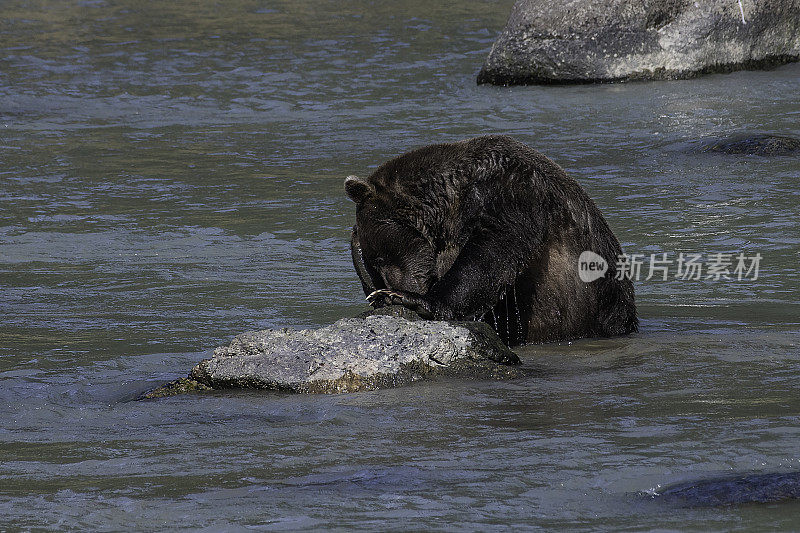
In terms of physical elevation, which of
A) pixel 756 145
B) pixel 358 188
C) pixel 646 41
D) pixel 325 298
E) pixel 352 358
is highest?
pixel 646 41

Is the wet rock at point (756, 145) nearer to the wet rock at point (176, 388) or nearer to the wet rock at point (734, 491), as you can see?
→ the wet rock at point (176, 388)

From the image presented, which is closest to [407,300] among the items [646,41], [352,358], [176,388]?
[352,358]

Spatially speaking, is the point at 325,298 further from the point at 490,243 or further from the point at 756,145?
the point at 756,145

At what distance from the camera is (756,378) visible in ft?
18.1

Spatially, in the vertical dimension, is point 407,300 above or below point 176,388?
above

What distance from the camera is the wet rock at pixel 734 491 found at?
3.86 metres

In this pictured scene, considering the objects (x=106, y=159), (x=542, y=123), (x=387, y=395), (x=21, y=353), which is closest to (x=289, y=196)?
(x=106, y=159)

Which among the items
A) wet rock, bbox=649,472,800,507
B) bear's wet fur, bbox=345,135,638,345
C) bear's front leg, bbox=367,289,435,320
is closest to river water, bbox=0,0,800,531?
wet rock, bbox=649,472,800,507

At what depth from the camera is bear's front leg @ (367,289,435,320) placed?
20.0 feet

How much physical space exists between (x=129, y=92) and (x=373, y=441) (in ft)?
40.8

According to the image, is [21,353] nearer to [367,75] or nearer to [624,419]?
[624,419]

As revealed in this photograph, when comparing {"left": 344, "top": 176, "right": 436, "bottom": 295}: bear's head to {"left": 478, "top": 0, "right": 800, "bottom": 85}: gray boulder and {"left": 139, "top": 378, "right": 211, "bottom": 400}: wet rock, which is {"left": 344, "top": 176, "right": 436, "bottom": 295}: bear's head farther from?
{"left": 478, "top": 0, "right": 800, "bottom": 85}: gray boulder

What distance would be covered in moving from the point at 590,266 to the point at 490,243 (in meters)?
0.64

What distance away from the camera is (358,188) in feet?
21.7
